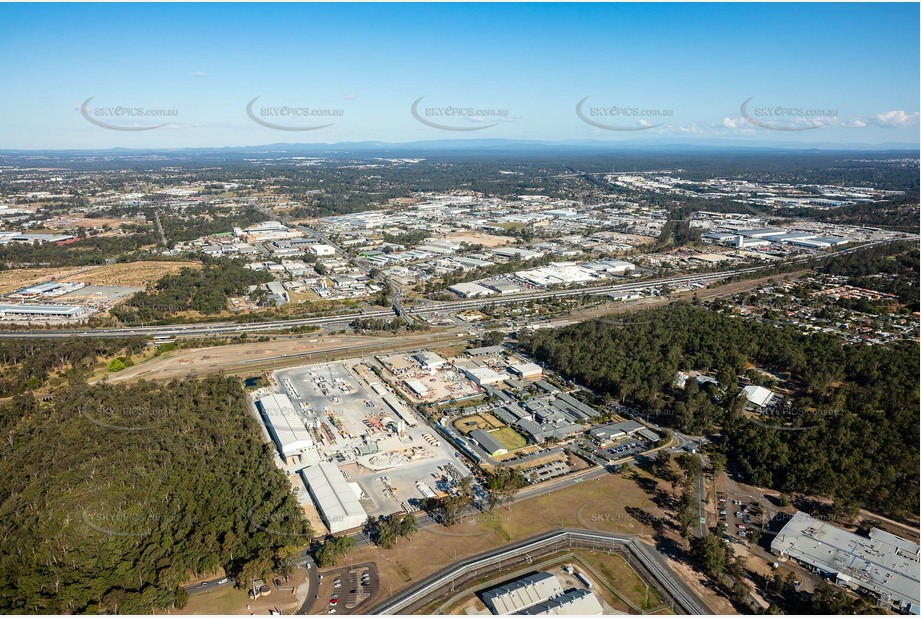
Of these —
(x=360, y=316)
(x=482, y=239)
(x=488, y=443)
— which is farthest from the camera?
(x=482, y=239)

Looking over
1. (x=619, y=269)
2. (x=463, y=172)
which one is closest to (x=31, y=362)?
(x=619, y=269)

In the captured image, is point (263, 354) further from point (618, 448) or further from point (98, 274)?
Answer: point (98, 274)

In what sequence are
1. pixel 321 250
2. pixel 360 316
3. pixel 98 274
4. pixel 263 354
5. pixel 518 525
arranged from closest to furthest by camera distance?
1. pixel 518 525
2. pixel 263 354
3. pixel 360 316
4. pixel 98 274
5. pixel 321 250

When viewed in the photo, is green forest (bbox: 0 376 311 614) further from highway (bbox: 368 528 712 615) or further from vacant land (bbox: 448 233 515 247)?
vacant land (bbox: 448 233 515 247)

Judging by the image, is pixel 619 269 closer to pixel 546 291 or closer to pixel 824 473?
pixel 546 291

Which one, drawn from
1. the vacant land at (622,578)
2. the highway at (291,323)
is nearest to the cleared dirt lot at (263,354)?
the highway at (291,323)

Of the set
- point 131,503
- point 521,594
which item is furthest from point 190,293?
point 521,594
